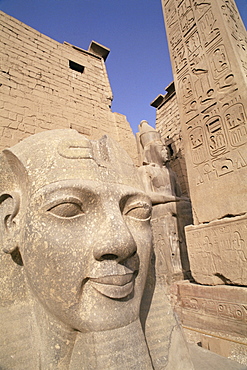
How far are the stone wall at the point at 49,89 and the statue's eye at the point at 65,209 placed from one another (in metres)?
3.47

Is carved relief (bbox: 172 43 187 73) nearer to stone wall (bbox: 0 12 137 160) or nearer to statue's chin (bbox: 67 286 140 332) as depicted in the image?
stone wall (bbox: 0 12 137 160)

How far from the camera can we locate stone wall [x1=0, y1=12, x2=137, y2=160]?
4.33 m

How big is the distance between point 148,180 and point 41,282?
486 cm

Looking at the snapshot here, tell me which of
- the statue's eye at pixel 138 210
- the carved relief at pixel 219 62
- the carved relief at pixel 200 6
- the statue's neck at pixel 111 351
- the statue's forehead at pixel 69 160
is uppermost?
the carved relief at pixel 200 6

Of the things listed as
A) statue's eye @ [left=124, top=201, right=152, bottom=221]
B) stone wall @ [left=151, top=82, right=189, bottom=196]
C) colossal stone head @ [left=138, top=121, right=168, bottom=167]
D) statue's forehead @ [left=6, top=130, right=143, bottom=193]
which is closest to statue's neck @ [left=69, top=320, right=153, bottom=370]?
statue's eye @ [left=124, top=201, right=152, bottom=221]

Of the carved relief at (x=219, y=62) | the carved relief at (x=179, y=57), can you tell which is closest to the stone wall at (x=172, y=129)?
the carved relief at (x=179, y=57)

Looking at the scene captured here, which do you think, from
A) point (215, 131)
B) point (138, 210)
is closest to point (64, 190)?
point (138, 210)

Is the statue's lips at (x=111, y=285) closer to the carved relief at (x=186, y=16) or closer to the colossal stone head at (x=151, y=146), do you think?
the carved relief at (x=186, y=16)

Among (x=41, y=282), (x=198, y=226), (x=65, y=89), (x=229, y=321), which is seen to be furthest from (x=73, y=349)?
(x=65, y=89)

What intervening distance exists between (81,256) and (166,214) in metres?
4.12

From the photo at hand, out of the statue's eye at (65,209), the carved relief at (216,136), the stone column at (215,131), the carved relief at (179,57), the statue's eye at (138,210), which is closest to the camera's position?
the statue's eye at (65,209)

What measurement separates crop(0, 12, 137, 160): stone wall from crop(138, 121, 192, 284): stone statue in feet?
2.40

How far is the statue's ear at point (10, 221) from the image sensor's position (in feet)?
3.53

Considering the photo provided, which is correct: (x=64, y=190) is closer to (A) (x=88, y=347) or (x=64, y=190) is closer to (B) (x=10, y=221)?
(B) (x=10, y=221)
